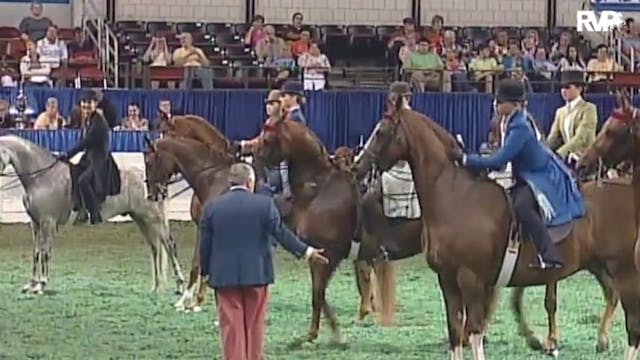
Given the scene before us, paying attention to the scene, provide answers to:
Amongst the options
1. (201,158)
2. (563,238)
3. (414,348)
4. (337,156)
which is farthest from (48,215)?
(563,238)

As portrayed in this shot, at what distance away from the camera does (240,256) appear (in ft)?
30.4

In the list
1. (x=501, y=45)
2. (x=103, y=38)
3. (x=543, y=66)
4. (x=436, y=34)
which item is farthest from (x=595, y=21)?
(x=103, y=38)

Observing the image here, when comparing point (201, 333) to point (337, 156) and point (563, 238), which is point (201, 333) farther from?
point (563, 238)

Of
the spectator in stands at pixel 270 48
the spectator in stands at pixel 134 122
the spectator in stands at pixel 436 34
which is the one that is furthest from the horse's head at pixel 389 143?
the spectator in stands at pixel 436 34

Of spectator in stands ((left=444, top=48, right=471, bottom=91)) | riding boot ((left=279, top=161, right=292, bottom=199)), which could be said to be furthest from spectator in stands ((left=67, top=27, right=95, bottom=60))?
riding boot ((left=279, top=161, right=292, bottom=199))

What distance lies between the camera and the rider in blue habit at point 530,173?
10.3 meters

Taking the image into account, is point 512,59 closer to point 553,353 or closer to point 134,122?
point 134,122

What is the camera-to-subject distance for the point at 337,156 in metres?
13.2

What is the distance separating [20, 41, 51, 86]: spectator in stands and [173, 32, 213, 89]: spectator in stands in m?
2.09

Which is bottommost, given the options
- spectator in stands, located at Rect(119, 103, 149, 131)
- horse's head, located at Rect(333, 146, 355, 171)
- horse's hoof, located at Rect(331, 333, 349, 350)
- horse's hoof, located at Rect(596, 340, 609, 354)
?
horse's hoof, located at Rect(331, 333, 349, 350)

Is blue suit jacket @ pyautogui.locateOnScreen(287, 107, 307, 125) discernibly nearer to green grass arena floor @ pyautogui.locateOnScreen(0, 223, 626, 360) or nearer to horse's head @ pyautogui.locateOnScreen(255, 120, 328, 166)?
horse's head @ pyautogui.locateOnScreen(255, 120, 328, 166)

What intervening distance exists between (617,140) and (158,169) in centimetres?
486

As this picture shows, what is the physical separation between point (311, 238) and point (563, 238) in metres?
2.40

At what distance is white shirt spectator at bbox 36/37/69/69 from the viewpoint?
23375mm
